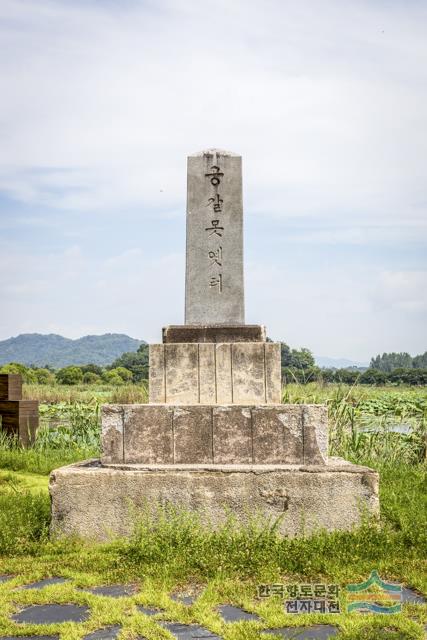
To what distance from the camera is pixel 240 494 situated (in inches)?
182

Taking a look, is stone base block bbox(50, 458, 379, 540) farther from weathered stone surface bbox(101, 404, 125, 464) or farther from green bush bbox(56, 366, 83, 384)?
green bush bbox(56, 366, 83, 384)

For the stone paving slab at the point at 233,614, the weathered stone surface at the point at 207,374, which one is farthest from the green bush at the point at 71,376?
the stone paving slab at the point at 233,614

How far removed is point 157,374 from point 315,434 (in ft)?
4.28

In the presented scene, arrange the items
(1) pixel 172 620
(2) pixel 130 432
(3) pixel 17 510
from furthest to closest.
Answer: (3) pixel 17 510 < (2) pixel 130 432 < (1) pixel 172 620

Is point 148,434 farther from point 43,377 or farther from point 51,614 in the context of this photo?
point 43,377

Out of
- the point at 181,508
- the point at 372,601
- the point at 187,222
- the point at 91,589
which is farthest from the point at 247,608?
the point at 187,222

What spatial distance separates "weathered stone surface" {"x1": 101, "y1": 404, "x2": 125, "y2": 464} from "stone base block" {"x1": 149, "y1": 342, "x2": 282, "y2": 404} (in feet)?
1.24

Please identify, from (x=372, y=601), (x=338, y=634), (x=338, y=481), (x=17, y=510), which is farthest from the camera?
(x=17, y=510)

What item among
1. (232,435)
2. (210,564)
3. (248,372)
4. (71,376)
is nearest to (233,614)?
(210,564)

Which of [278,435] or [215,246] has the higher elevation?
[215,246]

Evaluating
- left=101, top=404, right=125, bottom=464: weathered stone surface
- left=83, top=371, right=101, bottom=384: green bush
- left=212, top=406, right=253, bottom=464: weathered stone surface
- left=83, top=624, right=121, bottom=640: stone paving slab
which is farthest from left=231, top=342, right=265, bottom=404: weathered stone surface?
left=83, top=371, right=101, bottom=384: green bush

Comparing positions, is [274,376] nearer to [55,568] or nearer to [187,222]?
[187,222]

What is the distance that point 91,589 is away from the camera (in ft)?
12.6

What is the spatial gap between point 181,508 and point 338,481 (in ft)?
3.59
